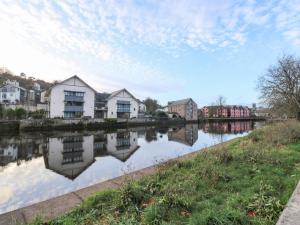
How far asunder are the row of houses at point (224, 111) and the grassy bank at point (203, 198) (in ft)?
318

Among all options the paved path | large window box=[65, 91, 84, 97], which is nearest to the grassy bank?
the paved path

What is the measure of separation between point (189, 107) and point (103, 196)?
A: 84511 millimetres

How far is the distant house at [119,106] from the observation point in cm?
5691

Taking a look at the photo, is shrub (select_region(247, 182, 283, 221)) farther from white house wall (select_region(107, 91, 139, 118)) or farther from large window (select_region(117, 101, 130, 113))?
large window (select_region(117, 101, 130, 113))

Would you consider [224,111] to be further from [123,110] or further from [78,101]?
[78,101]

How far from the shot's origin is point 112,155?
15281 mm

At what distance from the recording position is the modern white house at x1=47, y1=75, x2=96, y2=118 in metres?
44.9

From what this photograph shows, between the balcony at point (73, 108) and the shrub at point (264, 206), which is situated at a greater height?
the balcony at point (73, 108)

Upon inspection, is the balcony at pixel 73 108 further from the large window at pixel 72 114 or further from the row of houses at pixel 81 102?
the large window at pixel 72 114

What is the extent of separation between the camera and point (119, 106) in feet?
192

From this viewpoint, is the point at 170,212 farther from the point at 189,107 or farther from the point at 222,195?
the point at 189,107

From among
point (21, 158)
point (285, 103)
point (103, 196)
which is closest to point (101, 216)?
point (103, 196)

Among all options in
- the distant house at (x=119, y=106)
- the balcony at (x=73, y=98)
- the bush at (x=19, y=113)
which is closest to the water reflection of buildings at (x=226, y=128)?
the distant house at (x=119, y=106)

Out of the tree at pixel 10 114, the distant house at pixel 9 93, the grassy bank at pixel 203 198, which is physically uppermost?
the distant house at pixel 9 93
